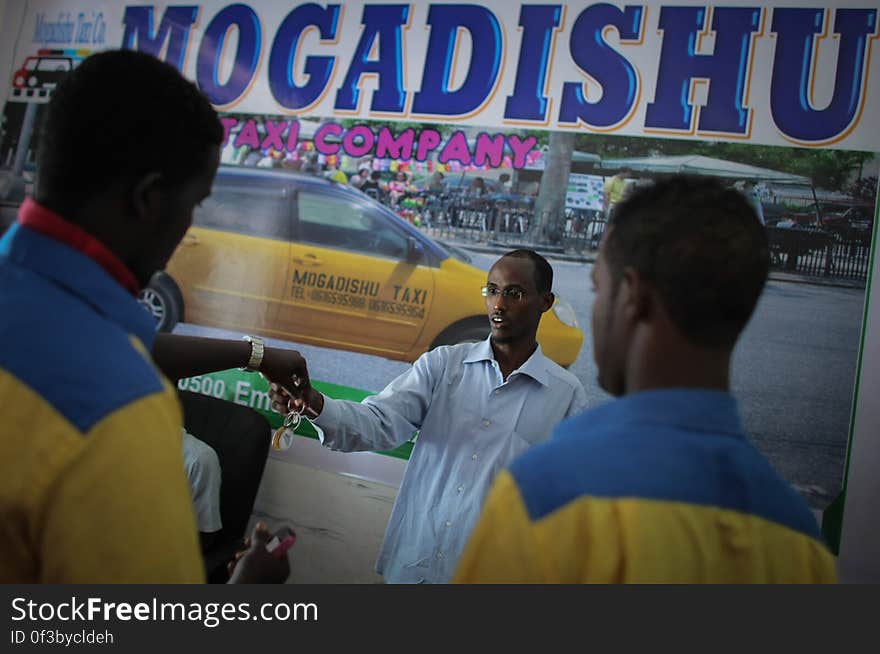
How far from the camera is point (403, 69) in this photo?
311 cm

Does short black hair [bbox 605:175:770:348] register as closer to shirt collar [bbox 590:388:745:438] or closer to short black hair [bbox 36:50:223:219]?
shirt collar [bbox 590:388:745:438]

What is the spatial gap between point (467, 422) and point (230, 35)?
256 cm

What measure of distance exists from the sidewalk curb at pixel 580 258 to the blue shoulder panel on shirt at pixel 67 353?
2.08 m

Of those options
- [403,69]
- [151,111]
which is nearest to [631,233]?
[151,111]

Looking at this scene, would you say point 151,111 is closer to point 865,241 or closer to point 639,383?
point 639,383

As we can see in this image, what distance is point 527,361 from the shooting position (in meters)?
1.95

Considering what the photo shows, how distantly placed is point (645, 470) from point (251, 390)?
2.78 metres

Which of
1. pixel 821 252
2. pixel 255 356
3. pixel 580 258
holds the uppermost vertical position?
pixel 821 252

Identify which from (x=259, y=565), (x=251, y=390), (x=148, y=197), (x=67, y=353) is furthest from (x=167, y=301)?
(x=67, y=353)

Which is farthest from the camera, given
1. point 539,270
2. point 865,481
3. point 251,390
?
point 251,390

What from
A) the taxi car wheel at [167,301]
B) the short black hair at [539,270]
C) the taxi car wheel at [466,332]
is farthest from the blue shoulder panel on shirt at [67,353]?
the taxi car wheel at [167,301]

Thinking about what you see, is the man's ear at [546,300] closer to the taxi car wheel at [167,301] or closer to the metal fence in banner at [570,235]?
the metal fence in banner at [570,235]

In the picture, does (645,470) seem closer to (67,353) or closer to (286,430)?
(67,353)

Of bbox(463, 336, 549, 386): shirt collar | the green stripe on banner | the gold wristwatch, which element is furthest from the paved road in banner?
the gold wristwatch
